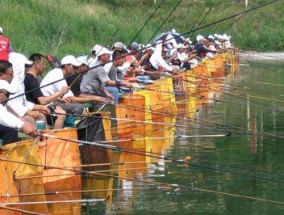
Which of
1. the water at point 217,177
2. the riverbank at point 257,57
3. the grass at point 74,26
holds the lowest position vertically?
the water at point 217,177

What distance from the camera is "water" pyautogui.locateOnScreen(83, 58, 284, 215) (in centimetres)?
966

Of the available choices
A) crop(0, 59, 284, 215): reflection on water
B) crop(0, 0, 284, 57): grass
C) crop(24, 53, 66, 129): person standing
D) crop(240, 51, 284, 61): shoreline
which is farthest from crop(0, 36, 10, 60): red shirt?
crop(240, 51, 284, 61): shoreline

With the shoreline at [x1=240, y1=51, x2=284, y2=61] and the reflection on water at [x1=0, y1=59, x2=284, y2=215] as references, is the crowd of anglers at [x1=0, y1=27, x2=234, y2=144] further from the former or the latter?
the shoreline at [x1=240, y1=51, x2=284, y2=61]

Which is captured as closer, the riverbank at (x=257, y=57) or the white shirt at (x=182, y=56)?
the white shirt at (x=182, y=56)

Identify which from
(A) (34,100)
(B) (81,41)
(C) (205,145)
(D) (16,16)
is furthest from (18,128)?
(B) (81,41)

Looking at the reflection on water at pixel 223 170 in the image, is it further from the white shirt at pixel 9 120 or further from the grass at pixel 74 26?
the grass at pixel 74 26

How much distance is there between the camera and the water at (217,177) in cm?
966

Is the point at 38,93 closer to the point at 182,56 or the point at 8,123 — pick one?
the point at 8,123

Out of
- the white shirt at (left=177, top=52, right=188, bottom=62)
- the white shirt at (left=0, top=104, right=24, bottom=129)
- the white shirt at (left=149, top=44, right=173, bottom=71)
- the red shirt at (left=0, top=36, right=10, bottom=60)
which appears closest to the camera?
the white shirt at (left=0, top=104, right=24, bottom=129)

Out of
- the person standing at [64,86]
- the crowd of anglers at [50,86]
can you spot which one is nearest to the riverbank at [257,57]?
the crowd of anglers at [50,86]

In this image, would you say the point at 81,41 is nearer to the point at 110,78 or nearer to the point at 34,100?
the point at 110,78

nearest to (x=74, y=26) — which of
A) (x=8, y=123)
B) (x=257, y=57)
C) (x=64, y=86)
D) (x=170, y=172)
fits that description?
(x=257, y=57)

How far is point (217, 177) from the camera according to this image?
11336mm

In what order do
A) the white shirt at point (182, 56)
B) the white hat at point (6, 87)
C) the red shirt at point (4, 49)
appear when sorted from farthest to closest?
the white shirt at point (182, 56) < the red shirt at point (4, 49) < the white hat at point (6, 87)
